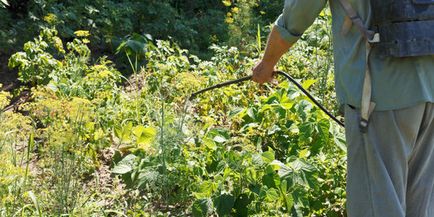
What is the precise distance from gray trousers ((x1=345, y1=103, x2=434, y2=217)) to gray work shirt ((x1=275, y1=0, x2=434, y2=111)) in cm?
6

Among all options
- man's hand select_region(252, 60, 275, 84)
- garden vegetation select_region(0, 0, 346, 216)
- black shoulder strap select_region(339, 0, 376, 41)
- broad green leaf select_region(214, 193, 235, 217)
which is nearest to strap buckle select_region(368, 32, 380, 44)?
black shoulder strap select_region(339, 0, 376, 41)

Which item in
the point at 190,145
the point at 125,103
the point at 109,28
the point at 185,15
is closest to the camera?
the point at 190,145

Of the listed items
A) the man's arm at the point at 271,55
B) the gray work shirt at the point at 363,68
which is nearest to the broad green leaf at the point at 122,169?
the man's arm at the point at 271,55

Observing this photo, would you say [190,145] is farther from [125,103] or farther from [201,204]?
[125,103]

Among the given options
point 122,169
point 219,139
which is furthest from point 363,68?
→ point 122,169

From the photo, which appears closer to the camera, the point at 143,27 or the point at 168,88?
the point at 168,88

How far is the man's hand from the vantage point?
10.7ft

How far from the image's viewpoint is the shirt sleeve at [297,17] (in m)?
2.90

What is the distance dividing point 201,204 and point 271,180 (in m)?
0.41

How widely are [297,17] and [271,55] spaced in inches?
11.1

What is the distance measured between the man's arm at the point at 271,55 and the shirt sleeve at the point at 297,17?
0.12ft

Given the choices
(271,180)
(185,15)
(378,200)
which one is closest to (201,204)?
(271,180)

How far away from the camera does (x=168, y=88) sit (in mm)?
5359

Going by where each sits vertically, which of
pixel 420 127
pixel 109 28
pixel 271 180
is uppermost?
pixel 109 28
